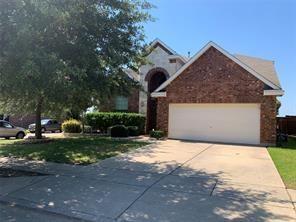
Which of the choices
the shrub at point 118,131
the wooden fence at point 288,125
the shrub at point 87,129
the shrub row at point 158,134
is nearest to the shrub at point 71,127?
the shrub at point 87,129

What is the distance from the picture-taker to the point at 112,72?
11.3 meters

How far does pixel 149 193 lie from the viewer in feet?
24.2

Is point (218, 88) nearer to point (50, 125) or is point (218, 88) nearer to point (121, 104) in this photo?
point (121, 104)

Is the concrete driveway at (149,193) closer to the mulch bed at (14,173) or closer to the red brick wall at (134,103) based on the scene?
the mulch bed at (14,173)

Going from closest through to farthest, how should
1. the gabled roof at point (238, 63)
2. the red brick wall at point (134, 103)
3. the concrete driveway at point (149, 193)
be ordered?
1. the concrete driveway at point (149, 193)
2. the gabled roof at point (238, 63)
3. the red brick wall at point (134, 103)

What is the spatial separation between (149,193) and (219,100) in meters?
13.7

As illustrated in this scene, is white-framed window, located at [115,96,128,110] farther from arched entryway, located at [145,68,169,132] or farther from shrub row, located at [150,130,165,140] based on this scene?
shrub row, located at [150,130,165,140]

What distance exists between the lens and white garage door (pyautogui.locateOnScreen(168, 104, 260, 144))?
1934cm

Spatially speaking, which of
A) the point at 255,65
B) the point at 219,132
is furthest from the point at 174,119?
the point at 255,65

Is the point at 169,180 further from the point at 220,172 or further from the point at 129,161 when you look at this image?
the point at 129,161

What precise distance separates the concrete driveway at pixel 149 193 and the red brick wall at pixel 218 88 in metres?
8.53

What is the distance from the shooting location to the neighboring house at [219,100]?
746 inches

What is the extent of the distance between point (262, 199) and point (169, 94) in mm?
15130

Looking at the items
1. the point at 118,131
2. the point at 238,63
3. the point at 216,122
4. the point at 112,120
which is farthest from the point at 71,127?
the point at 238,63
